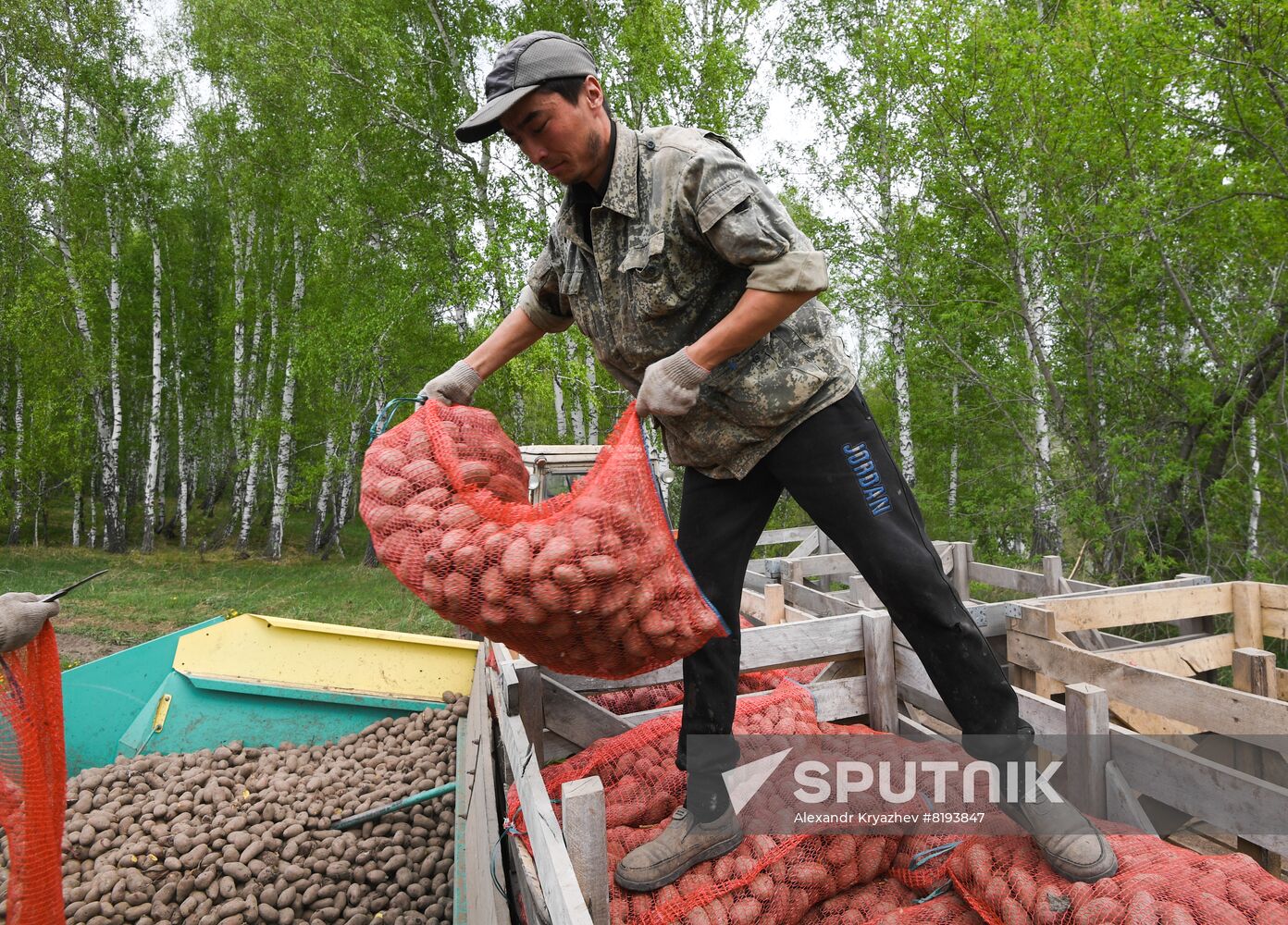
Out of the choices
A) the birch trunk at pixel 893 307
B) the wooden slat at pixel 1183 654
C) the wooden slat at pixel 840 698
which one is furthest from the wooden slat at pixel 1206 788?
the birch trunk at pixel 893 307

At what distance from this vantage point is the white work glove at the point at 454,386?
2.17m

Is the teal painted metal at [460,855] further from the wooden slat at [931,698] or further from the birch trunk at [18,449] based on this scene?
the birch trunk at [18,449]

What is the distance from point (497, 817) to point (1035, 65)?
9.20 meters

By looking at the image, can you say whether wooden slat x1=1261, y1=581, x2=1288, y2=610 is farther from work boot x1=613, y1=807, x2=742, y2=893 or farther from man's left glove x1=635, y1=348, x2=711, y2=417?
man's left glove x1=635, y1=348, x2=711, y2=417

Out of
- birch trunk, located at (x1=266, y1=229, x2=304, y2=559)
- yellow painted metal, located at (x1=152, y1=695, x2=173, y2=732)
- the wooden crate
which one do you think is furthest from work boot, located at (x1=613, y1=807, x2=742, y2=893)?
birch trunk, located at (x1=266, y1=229, x2=304, y2=559)

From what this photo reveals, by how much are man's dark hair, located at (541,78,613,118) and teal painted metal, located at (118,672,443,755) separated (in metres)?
3.98

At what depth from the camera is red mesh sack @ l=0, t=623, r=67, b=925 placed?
6.26 feet

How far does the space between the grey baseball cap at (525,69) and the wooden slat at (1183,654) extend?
148 inches

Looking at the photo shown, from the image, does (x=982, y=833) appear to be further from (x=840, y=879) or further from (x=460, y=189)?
(x=460, y=189)

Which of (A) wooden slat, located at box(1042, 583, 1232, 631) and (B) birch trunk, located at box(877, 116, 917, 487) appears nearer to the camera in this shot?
(A) wooden slat, located at box(1042, 583, 1232, 631)

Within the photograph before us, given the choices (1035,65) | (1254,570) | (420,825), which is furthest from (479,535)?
(1035,65)

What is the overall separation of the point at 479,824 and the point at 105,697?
3.08m

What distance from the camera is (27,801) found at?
1.93m

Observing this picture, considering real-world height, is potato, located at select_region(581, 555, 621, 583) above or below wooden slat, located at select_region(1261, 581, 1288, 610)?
above
